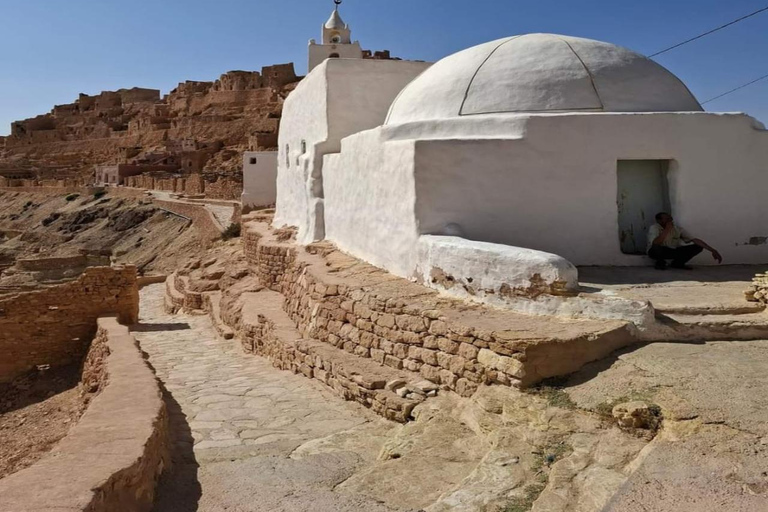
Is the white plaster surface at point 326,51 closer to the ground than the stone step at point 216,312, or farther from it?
farther from it

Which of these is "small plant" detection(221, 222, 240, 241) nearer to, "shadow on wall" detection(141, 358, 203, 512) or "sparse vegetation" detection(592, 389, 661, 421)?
"shadow on wall" detection(141, 358, 203, 512)

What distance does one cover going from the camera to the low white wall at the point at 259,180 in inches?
773

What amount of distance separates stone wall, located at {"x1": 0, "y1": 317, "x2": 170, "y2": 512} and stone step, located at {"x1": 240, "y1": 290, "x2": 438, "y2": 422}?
165 centimetres

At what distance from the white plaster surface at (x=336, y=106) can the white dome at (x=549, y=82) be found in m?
2.68

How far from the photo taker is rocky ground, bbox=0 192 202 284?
74.8ft

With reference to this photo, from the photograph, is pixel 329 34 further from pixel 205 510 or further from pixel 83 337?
pixel 205 510

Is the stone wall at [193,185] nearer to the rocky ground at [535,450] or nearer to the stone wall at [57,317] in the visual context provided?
the stone wall at [57,317]

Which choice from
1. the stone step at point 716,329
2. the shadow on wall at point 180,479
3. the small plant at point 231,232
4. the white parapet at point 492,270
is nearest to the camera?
the shadow on wall at point 180,479

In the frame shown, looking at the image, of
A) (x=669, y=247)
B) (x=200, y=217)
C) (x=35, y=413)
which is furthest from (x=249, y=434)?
(x=200, y=217)

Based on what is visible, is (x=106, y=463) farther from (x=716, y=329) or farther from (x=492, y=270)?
(x=716, y=329)

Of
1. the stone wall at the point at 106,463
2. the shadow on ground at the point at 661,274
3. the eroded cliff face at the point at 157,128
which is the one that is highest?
the eroded cliff face at the point at 157,128

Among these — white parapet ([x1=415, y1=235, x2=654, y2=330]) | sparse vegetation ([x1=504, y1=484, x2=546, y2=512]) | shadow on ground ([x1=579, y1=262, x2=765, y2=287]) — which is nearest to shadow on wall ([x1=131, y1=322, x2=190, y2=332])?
white parapet ([x1=415, y1=235, x2=654, y2=330])

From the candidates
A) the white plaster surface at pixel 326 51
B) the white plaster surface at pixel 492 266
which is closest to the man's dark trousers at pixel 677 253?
the white plaster surface at pixel 492 266

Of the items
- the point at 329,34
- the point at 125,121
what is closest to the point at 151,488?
the point at 329,34
